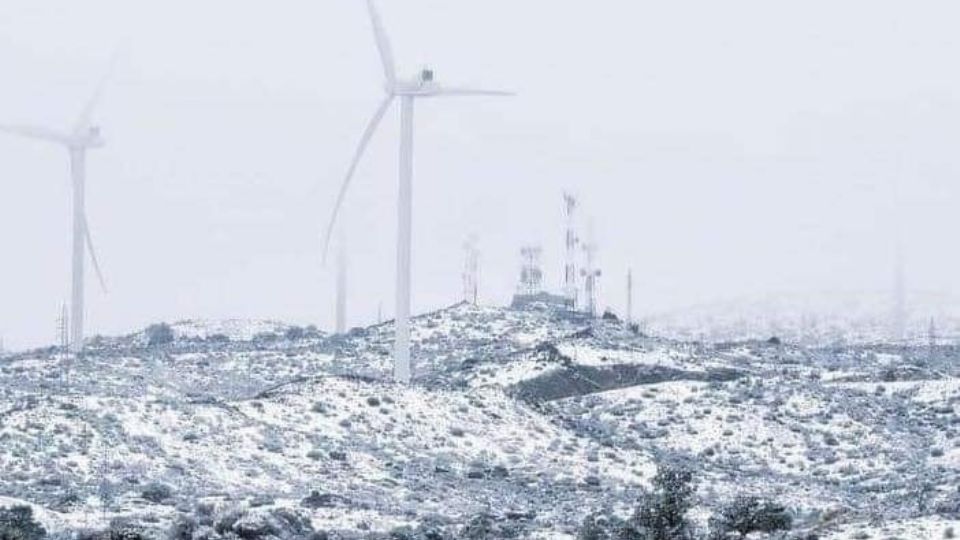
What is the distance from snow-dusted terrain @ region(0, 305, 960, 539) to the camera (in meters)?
74.3

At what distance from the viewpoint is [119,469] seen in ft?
266

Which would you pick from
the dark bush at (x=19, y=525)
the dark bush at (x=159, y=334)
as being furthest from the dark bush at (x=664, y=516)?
the dark bush at (x=159, y=334)

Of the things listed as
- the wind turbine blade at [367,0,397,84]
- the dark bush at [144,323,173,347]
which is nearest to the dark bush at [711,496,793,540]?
the wind turbine blade at [367,0,397,84]

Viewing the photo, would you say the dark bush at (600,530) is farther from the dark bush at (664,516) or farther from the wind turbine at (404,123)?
the wind turbine at (404,123)

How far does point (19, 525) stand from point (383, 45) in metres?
42.9

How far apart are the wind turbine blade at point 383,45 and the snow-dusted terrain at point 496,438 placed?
15802mm

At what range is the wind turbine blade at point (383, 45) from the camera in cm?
9762

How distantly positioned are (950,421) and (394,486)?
32.7 m

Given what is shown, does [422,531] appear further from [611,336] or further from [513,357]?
[611,336]

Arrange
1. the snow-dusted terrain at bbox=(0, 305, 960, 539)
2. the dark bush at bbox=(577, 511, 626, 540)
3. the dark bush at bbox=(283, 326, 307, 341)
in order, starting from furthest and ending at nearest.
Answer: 1. the dark bush at bbox=(283, 326, 307, 341)
2. the snow-dusted terrain at bbox=(0, 305, 960, 539)
3. the dark bush at bbox=(577, 511, 626, 540)

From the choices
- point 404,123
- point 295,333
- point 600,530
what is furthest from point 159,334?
point 600,530

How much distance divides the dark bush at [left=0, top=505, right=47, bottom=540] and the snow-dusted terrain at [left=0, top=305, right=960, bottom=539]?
105 cm

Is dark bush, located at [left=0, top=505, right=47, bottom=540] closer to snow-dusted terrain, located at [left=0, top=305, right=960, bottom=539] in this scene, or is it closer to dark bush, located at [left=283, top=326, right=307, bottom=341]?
snow-dusted terrain, located at [left=0, top=305, right=960, bottom=539]

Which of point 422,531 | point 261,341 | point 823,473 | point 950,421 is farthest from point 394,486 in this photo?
point 261,341
